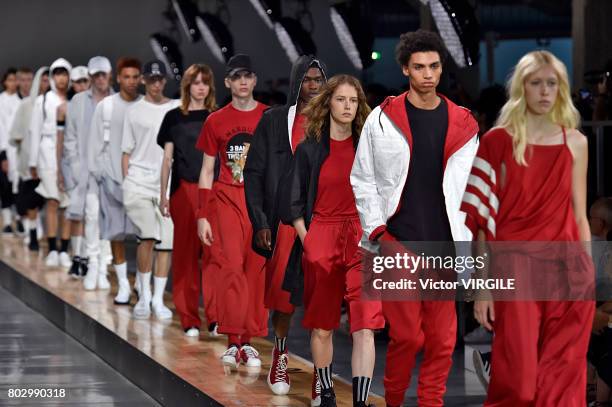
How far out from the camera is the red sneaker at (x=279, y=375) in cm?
663

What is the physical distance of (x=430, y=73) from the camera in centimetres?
548

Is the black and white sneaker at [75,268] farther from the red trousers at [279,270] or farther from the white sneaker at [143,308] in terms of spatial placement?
the red trousers at [279,270]

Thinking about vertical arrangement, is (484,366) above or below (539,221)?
below

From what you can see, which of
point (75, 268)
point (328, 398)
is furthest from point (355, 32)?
point (328, 398)

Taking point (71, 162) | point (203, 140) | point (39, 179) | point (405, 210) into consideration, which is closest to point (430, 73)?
point (405, 210)

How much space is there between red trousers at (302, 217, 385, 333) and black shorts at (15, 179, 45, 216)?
826 cm

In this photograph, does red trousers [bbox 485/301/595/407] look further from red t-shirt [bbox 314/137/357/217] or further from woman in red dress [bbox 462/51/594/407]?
red t-shirt [bbox 314/137/357/217]

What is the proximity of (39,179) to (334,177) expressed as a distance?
7642 mm

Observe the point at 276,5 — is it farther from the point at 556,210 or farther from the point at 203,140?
the point at 556,210

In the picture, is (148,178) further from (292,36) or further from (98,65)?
(292,36)

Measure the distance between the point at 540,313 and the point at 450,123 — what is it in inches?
38.5

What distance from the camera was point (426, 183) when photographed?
5477 mm

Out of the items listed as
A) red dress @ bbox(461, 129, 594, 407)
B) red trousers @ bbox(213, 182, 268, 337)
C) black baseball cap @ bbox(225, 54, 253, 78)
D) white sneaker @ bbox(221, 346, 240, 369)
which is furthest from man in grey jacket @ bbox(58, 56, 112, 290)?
red dress @ bbox(461, 129, 594, 407)

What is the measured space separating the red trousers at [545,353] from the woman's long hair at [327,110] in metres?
1.43
